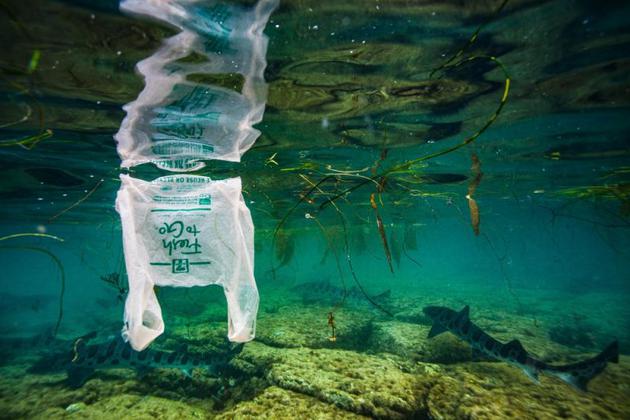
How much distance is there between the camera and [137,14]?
4.49 metres

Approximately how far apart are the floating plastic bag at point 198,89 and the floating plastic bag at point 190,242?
2.58 m

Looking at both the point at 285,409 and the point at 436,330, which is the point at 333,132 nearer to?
the point at 436,330

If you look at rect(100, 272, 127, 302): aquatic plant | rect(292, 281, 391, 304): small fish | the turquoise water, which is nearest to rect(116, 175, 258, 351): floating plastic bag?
the turquoise water

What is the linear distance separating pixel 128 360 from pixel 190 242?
699cm

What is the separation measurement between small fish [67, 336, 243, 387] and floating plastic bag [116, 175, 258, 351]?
5.11 metres

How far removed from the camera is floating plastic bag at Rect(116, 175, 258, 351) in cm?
395

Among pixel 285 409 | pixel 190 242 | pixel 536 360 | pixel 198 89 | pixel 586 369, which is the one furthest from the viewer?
pixel 198 89

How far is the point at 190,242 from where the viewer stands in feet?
13.9

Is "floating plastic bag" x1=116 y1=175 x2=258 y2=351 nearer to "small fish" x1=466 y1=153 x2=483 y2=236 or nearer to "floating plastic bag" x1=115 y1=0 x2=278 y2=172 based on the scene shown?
"floating plastic bag" x1=115 y1=0 x2=278 y2=172

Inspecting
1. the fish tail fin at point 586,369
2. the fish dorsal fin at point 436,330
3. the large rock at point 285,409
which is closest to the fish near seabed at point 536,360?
the fish tail fin at point 586,369

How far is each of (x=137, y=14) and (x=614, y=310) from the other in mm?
32325

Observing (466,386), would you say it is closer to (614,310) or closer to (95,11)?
(95,11)

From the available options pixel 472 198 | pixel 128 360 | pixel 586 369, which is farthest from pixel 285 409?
pixel 128 360

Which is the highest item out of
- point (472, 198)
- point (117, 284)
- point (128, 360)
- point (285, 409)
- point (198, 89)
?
point (198, 89)
